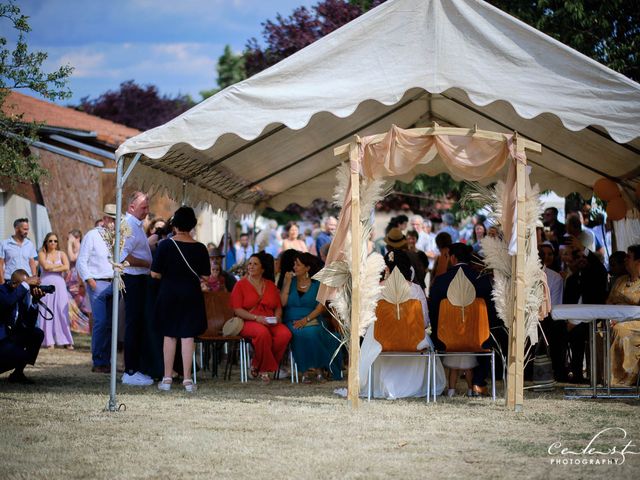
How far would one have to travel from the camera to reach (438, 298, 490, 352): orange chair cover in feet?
31.7

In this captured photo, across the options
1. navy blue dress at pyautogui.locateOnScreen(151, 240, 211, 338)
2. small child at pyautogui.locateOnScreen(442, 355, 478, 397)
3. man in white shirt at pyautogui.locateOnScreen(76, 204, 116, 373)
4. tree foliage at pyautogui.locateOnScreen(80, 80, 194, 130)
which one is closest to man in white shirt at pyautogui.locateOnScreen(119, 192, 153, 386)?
navy blue dress at pyautogui.locateOnScreen(151, 240, 211, 338)

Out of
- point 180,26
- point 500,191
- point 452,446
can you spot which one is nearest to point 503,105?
point 500,191

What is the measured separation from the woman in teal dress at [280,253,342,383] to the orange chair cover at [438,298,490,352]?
2130 mm

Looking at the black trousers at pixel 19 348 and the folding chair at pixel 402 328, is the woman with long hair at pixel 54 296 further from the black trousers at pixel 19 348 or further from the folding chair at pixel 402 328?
the folding chair at pixel 402 328

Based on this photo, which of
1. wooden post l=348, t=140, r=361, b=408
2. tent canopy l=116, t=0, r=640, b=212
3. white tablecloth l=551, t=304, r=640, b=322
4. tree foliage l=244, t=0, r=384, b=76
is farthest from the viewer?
tree foliage l=244, t=0, r=384, b=76

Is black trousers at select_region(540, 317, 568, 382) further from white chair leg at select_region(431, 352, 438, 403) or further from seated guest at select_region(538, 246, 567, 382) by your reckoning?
white chair leg at select_region(431, 352, 438, 403)

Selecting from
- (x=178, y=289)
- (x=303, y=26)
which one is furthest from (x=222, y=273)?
(x=303, y=26)

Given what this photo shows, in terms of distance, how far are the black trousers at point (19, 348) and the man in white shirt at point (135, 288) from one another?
100 centimetres

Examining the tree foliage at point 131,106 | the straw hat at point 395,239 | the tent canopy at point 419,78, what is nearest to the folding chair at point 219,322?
the straw hat at point 395,239

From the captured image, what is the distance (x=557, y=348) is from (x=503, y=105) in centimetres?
313

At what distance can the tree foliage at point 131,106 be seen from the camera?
48219 millimetres

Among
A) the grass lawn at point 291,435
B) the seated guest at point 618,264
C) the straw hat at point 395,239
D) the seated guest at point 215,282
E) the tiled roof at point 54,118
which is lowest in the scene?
the grass lawn at point 291,435

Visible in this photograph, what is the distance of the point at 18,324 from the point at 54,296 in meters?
5.38

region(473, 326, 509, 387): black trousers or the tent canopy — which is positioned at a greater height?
the tent canopy
